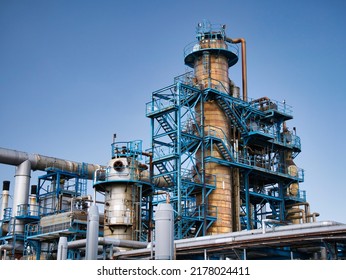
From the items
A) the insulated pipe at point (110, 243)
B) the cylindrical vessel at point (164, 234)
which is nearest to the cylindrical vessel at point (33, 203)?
the insulated pipe at point (110, 243)

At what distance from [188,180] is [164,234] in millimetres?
24309

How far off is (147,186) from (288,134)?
1685cm

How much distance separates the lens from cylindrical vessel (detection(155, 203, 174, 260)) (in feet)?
56.0

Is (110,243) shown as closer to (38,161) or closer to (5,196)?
(38,161)

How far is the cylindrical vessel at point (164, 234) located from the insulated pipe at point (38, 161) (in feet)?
99.0

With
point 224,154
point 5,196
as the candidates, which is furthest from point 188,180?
point 5,196

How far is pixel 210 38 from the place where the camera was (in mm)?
47875

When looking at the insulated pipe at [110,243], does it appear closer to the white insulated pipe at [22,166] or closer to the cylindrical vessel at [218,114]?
the cylindrical vessel at [218,114]

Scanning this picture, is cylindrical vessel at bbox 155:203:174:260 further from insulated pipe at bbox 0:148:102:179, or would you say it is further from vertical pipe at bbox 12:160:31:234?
insulated pipe at bbox 0:148:102:179

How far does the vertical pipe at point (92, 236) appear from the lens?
2210cm

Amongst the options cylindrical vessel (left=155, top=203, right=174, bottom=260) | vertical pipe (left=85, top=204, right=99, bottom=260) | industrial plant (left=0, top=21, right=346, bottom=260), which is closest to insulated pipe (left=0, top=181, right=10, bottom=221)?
industrial plant (left=0, top=21, right=346, bottom=260)

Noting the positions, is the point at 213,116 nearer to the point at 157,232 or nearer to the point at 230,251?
the point at 230,251

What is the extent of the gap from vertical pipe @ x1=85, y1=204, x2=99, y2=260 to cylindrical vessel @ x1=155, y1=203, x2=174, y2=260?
5.46 metres
